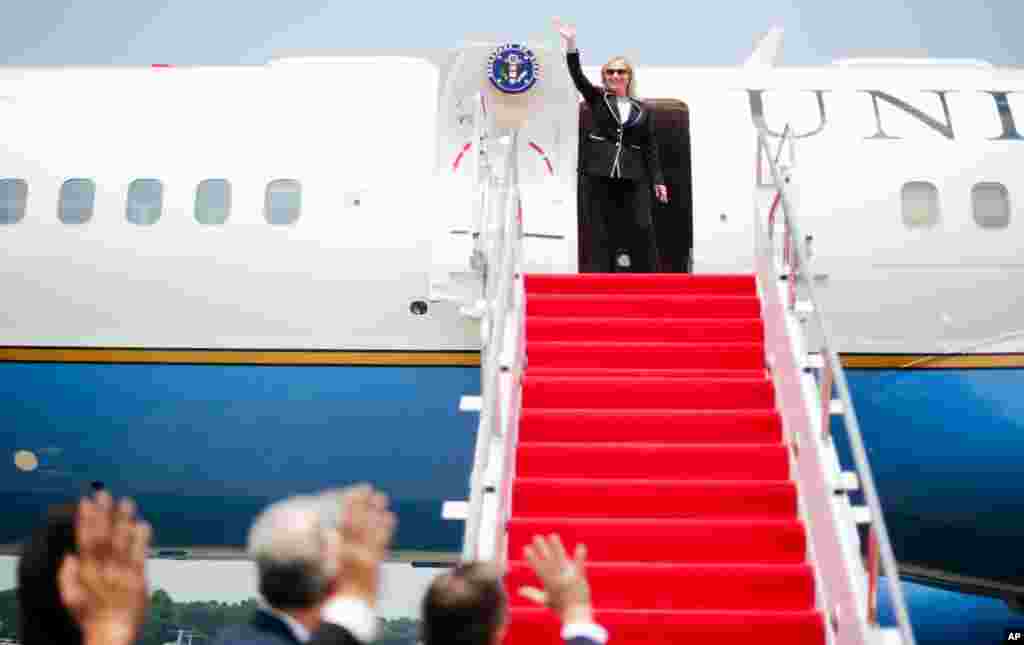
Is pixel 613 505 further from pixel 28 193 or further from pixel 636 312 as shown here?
pixel 28 193

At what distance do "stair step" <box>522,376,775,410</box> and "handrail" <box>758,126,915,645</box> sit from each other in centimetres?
54

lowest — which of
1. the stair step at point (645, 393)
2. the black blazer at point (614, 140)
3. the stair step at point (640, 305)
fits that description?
the stair step at point (645, 393)

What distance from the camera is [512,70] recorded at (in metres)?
9.46

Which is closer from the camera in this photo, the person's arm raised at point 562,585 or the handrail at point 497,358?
the person's arm raised at point 562,585

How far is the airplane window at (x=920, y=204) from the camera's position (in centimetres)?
919

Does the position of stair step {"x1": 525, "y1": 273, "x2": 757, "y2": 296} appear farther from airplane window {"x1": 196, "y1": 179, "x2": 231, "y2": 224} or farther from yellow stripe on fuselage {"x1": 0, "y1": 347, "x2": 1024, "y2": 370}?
airplane window {"x1": 196, "y1": 179, "x2": 231, "y2": 224}

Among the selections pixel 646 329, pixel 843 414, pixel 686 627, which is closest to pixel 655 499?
pixel 686 627

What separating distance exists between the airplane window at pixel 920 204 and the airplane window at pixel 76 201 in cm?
554

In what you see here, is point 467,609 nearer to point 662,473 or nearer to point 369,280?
point 662,473

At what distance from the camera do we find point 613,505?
6699 millimetres

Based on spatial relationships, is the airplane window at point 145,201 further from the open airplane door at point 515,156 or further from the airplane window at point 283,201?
the open airplane door at point 515,156

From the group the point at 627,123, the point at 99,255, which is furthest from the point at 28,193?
the point at 627,123

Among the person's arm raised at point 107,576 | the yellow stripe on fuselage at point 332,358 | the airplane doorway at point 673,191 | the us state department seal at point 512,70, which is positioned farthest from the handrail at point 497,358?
the person's arm raised at point 107,576

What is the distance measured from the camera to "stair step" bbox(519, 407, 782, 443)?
716 cm
